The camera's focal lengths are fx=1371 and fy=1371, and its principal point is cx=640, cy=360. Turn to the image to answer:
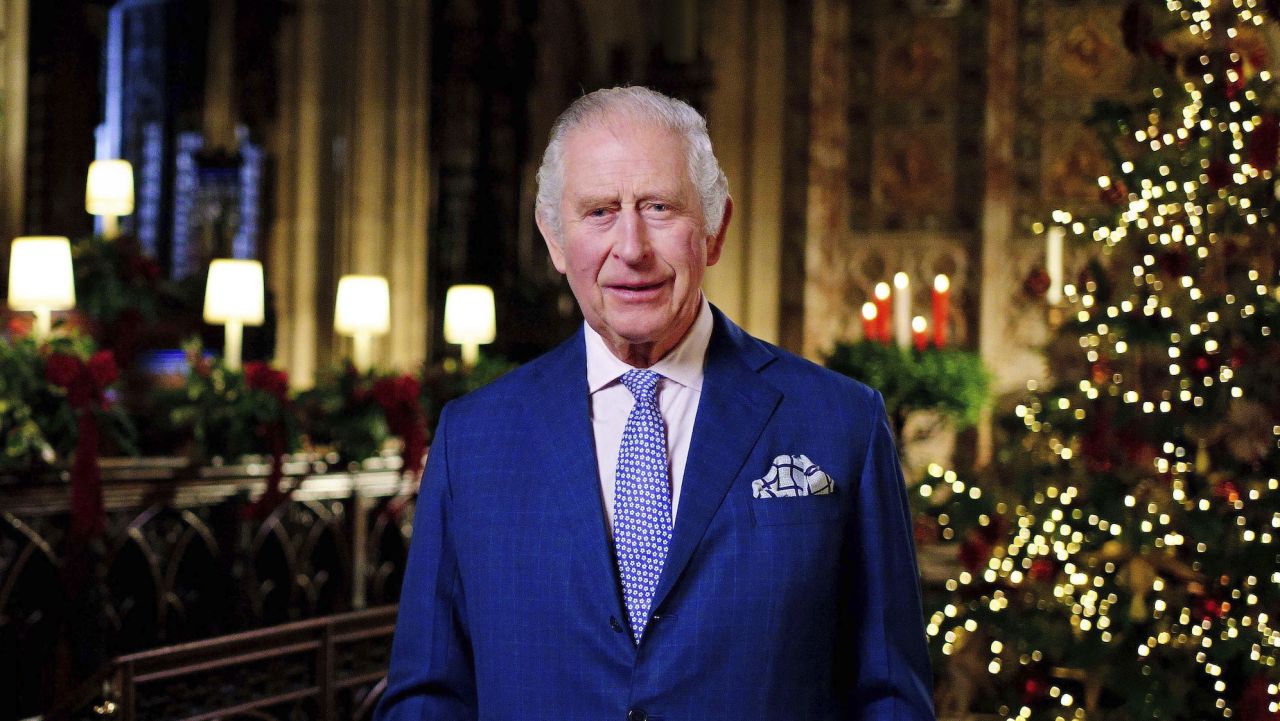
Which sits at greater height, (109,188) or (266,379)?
(109,188)

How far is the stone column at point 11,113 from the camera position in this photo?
273 inches

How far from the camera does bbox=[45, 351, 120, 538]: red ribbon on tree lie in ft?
13.2

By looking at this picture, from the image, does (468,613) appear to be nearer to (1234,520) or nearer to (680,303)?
(680,303)

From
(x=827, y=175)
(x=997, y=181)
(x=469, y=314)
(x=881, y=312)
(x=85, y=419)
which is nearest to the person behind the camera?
(x=85, y=419)

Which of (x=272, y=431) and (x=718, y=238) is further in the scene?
(x=272, y=431)

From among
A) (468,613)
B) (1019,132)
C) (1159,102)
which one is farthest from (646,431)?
(1019,132)

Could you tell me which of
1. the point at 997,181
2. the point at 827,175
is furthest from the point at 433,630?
the point at 827,175

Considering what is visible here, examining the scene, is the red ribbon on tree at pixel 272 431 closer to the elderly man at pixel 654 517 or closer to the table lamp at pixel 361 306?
the table lamp at pixel 361 306

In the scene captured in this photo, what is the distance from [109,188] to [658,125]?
6.65 m

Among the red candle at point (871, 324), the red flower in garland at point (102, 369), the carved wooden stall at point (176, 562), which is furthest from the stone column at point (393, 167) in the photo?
the red flower in garland at point (102, 369)

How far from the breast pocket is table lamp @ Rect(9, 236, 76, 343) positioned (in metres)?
4.79

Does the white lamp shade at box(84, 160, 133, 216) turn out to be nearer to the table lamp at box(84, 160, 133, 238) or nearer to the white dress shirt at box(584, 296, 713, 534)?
the table lamp at box(84, 160, 133, 238)

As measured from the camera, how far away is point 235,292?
22.8 ft

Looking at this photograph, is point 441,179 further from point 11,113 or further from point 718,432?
point 718,432
